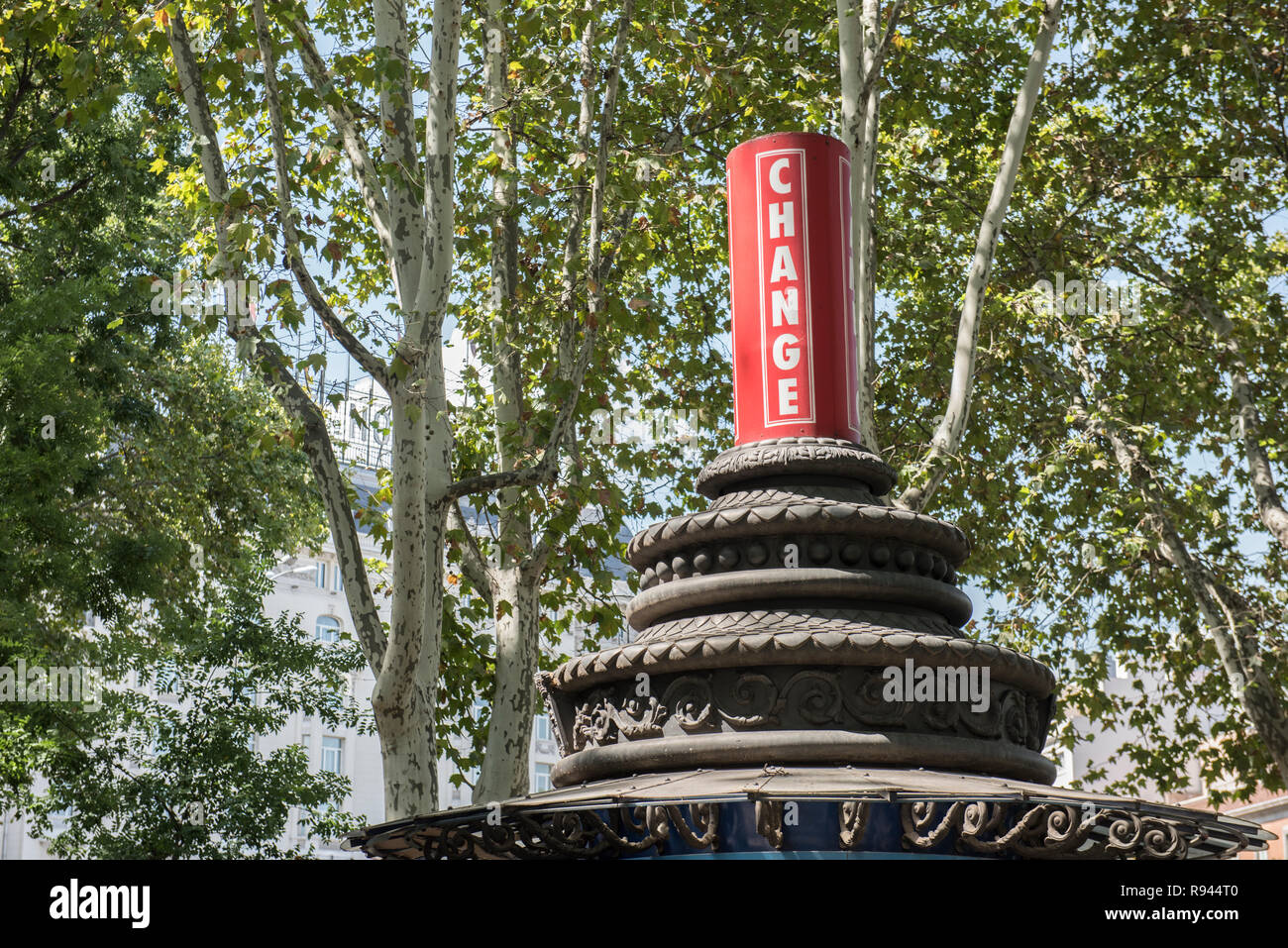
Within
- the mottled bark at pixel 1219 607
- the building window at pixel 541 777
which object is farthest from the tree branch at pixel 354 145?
the building window at pixel 541 777

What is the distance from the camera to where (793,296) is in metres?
4.50

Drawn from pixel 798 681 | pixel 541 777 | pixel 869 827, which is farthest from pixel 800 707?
pixel 541 777

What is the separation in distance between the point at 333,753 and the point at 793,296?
38.0 m

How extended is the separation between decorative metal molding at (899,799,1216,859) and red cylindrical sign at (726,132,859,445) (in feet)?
4.88

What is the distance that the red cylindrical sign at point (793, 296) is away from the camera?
4516mm

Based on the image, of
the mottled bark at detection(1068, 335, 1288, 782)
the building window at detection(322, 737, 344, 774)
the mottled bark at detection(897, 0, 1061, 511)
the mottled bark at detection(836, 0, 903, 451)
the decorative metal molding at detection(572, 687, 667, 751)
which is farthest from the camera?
the building window at detection(322, 737, 344, 774)

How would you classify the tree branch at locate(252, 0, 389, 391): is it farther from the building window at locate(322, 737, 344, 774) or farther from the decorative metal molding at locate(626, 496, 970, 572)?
the building window at locate(322, 737, 344, 774)

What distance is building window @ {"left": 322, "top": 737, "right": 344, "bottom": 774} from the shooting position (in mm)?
39778

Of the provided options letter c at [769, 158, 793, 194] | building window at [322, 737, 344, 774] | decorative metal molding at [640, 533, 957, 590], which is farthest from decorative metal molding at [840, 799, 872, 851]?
building window at [322, 737, 344, 774]

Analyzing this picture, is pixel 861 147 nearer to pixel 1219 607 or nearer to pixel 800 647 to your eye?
pixel 800 647

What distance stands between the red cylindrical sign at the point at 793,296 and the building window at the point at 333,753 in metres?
37.3

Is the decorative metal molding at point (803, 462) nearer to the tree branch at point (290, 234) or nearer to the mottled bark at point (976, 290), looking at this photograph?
the tree branch at point (290, 234)
